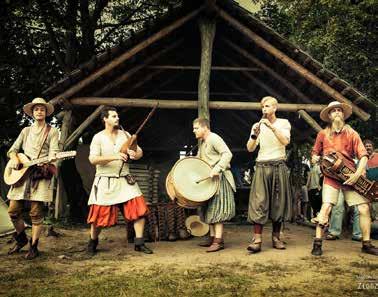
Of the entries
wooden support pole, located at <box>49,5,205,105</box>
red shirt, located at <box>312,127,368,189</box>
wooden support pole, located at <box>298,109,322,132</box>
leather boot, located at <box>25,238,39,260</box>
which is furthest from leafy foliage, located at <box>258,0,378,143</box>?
leather boot, located at <box>25,238,39,260</box>

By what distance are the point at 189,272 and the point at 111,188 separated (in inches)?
65.1

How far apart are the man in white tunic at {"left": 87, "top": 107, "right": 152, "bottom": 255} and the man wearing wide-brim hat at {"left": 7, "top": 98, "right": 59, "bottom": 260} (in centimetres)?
59

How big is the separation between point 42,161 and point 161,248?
2104mm

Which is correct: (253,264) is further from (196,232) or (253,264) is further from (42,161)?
(42,161)

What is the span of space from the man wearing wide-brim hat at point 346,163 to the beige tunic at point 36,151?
3.48 meters

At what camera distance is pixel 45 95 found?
755 centimetres

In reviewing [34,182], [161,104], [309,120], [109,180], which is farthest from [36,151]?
[309,120]

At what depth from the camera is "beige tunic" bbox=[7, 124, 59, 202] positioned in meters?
5.55

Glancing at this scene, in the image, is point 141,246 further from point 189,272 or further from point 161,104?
point 161,104

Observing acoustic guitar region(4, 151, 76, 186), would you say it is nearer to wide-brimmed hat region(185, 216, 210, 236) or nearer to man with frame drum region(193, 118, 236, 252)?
man with frame drum region(193, 118, 236, 252)

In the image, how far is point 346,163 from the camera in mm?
5457

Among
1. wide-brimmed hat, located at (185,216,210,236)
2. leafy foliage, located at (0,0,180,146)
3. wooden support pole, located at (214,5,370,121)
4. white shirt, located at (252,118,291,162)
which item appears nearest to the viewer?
white shirt, located at (252,118,291,162)

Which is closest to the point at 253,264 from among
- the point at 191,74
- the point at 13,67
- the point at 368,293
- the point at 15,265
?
the point at 368,293

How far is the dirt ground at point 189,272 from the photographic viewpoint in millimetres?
3863
